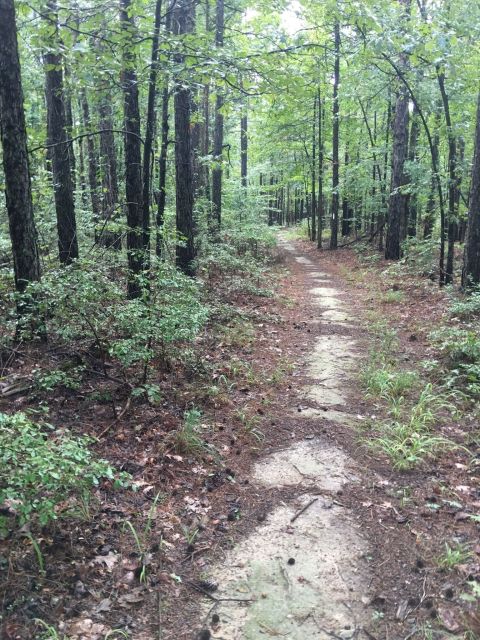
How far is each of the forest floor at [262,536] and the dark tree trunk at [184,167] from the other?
4.98 metres

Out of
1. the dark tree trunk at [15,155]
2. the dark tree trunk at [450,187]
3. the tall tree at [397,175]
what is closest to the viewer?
the dark tree trunk at [15,155]

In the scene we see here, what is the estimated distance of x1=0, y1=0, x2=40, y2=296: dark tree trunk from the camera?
562 centimetres

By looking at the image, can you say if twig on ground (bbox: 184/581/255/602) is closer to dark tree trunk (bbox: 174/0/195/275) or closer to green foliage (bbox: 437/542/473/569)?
green foliage (bbox: 437/542/473/569)

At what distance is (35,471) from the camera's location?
2.87 metres

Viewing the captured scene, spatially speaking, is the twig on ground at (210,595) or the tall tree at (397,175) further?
the tall tree at (397,175)

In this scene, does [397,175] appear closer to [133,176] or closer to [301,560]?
[133,176]

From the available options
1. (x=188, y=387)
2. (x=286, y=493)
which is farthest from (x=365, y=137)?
(x=286, y=493)

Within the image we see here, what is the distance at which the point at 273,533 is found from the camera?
3738mm

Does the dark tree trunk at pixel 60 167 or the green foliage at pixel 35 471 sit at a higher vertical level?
the dark tree trunk at pixel 60 167

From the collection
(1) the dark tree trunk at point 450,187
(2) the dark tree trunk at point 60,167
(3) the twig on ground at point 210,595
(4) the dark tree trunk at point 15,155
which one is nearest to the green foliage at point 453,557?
(3) the twig on ground at point 210,595

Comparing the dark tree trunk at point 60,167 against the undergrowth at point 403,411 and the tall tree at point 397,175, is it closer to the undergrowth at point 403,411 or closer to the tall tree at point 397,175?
the undergrowth at point 403,411

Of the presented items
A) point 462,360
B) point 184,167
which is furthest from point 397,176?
point 462,360

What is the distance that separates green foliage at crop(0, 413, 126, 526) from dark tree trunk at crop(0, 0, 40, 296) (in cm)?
284

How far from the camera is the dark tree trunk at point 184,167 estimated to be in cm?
982
